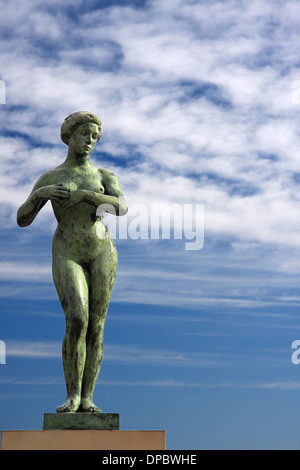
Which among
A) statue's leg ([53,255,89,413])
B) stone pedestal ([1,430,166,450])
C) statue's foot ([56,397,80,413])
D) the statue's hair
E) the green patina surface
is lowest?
stone pedestal ([1,430,166,450])

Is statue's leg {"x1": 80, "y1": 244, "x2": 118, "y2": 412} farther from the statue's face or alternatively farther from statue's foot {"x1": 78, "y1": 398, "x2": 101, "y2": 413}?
the statue's face

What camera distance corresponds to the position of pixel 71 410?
8.48 meters

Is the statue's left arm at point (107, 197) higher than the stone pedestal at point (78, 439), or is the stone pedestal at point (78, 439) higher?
the statue's left arm at point (107, 197)

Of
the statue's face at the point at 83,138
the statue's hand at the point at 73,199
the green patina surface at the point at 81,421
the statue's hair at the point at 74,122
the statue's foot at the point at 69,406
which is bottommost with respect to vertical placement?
the green patina surface at the point at 81,421

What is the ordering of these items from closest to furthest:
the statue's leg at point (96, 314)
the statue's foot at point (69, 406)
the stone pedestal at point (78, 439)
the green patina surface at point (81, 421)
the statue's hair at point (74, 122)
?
the stone pedestal at point (78, 439) → the green patina surface at point (81, 421) → the statue's foot at point (69, 406) → the statue's leg at point (96, 314) → the statue's hair at point (74, 122)

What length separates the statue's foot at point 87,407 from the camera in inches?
337

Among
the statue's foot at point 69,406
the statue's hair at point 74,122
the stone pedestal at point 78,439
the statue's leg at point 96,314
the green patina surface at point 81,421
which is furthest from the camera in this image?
the statue's hair at point 74,122

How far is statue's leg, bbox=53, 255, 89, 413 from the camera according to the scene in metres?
8.69

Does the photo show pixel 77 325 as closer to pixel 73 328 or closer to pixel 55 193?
pixel 73 328

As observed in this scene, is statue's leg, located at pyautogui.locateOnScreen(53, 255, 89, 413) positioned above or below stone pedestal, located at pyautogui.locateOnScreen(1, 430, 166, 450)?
above

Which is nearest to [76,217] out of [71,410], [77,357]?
[77,357]

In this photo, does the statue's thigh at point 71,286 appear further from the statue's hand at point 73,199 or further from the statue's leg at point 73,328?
the statue's hand at point 73,199

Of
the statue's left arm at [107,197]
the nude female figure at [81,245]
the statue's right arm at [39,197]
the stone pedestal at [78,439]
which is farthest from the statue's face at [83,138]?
the stone pedestal at [78,439]

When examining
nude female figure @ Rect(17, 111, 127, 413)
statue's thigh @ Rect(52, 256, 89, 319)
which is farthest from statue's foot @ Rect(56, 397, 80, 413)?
statue's thigh @ Rect(52, 256, 89, 319)
